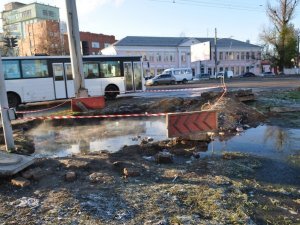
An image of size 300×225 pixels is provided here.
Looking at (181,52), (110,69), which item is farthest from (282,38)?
(110,69)

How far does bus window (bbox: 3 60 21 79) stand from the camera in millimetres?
19547

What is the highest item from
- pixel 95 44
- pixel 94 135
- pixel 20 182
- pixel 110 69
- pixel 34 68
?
pixel 95 44

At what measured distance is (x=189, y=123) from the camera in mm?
9023

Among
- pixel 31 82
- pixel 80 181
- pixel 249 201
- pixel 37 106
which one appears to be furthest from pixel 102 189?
pixel 37 106

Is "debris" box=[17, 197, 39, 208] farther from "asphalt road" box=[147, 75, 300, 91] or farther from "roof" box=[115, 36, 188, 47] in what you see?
"roof" box=[115, 36, 188, 47]

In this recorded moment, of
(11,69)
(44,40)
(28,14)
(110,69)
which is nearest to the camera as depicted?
(11,69)

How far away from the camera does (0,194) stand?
562 centimetres

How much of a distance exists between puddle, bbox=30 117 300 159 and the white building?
181 feet

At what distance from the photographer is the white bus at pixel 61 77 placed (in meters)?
20.0

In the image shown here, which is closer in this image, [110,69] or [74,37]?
[74,37]

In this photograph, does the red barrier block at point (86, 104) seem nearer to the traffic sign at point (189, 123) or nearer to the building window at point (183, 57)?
the traffic sign at point (189, 123)

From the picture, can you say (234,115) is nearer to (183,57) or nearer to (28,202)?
(28,202)

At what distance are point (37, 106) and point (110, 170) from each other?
17.0 m

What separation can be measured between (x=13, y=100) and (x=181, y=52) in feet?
222
